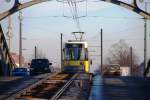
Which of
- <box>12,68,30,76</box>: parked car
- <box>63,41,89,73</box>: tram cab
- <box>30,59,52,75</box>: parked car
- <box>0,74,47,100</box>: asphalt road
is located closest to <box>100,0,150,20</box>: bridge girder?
<box>63,41,89,73</box>: tram cab

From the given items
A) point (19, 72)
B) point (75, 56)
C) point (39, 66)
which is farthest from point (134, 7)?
point (39, 66)

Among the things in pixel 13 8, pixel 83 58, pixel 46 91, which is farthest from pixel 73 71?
pixel 46 91

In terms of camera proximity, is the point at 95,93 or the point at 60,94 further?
the point at 95,93

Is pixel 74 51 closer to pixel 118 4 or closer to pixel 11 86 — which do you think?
pixel 118 4

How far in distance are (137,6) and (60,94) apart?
24.8 metres

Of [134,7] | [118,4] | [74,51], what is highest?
[118,4]

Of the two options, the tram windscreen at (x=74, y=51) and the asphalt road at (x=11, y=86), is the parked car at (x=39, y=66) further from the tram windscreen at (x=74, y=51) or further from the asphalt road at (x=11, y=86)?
the asphalt road at (x=11, y=86)

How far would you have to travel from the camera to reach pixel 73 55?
52500 mm

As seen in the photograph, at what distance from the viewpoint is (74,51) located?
171ft

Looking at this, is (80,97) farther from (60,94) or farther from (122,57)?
(122,57)

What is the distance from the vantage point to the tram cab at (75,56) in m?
52.2

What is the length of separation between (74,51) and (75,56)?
71 cm

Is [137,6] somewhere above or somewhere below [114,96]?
above

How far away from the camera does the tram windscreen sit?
171 feet
